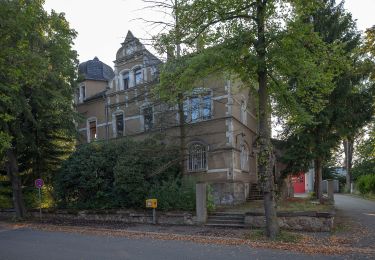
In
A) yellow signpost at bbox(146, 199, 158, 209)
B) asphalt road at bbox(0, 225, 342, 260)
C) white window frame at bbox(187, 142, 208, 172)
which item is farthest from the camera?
white window frame at bbox(187, 142, 208, 172)

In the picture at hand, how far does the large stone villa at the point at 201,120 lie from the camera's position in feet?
82.3

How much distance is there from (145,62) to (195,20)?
15.1 m

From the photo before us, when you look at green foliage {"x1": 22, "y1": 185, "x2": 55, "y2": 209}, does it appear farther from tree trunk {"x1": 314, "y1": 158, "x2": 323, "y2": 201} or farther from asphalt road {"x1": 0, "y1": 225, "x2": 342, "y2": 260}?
tree trunk {"x1": 314, "y1": 158, "x2": 323, "y2": 201}

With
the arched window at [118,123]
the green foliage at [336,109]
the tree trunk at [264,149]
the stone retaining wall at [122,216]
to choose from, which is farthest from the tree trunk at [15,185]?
the tree trunk at [264,149]

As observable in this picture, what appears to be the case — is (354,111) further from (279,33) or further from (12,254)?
(12,254)

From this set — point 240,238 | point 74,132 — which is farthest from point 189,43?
point 74,132

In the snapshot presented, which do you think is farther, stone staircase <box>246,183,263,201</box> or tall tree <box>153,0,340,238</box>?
stone staircase <box>246,183,263,201</box>

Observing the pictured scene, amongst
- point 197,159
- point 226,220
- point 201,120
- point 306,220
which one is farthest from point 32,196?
point 306,220

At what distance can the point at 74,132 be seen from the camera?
26.8 metres

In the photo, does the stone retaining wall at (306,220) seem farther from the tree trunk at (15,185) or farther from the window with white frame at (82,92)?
the window with white frame at (82,92)

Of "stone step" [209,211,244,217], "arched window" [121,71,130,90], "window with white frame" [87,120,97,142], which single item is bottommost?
"stone step" [209,211,244,217]

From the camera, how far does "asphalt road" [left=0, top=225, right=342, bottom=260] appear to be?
454 inches

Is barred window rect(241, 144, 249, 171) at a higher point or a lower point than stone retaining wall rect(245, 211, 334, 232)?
higher

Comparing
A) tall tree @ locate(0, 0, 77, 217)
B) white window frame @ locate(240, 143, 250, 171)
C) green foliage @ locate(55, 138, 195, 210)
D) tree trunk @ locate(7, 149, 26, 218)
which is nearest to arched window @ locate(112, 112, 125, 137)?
tall tree @ locate(0, 0, 77, 217)
